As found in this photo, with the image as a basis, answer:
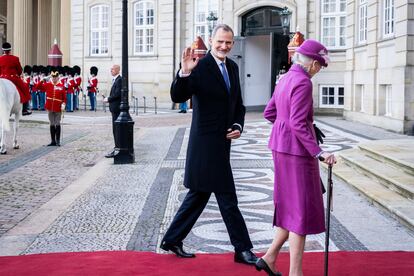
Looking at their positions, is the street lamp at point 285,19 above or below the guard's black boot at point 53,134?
above

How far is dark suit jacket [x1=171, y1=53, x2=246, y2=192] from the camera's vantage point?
6039 mm

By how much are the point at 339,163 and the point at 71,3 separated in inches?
1118

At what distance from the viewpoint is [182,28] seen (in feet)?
113

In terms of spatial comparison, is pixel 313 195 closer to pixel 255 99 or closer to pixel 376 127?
pixel 376 127

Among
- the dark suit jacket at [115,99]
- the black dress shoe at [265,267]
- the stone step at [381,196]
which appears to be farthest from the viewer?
the dark suit jacket at [115,99]

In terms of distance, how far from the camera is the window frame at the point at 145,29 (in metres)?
35.5

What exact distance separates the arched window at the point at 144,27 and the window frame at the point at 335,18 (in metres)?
9.63

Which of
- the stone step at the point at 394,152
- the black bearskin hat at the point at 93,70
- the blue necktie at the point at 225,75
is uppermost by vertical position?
the black bearskin hat at the point at 93,70

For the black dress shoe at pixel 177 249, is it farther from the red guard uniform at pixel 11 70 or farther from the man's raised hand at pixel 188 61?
the red guard uniform at pixel 11 70

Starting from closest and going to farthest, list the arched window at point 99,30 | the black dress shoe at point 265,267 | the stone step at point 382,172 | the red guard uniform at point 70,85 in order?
1. the black dress shoe at point 265,267
2. the stone step at point 382,172
3. the red guard uniform at point 70,85
4. the arched window at point 99,30

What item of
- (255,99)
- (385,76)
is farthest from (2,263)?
(255,99)

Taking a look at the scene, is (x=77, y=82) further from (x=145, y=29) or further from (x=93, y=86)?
(x=145, y=29)

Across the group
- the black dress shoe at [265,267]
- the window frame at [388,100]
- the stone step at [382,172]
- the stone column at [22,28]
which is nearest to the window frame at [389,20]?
the window frame at [388,100]

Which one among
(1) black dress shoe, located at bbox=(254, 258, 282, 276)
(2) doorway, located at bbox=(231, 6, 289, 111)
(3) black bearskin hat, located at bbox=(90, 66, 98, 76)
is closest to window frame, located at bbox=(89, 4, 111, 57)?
(3) black bearskin hat, located at bbox=(90, 66, 98, 76)
